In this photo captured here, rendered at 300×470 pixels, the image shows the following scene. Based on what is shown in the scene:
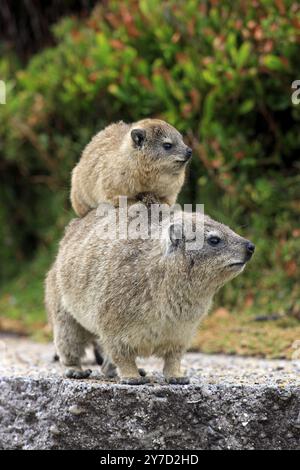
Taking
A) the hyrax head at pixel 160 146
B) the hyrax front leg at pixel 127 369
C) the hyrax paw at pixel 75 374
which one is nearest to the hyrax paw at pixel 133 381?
the hyrax front leg at pixel 127 369

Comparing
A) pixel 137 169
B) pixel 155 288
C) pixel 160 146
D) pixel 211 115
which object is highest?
pixel 211 115

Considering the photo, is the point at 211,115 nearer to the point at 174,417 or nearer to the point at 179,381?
the point at 179,381

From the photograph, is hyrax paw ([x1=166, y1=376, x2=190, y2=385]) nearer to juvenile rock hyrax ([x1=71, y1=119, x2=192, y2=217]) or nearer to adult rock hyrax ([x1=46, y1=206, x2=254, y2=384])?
adult rock hyrax ([x1=46, y1=206, x2=254, y2=384])

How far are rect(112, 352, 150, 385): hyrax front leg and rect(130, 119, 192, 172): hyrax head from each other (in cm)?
162

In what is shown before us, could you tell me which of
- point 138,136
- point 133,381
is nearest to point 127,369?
point 133,381

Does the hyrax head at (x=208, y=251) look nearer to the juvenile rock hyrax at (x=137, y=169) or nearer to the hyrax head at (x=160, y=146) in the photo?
the juvenile rock hyrax at (x=137, y=169)

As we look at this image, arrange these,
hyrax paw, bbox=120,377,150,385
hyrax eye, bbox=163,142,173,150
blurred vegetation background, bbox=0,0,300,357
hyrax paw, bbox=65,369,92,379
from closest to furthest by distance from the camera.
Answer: hyrax paw, bbox=120,377,150,385 < hyrax paw, bbox=65,369,92,379 < hyrax eye, bbox=163,142,173,150 < blurred vegetation background, bbox=0,0,300,357

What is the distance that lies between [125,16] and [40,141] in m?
2.25

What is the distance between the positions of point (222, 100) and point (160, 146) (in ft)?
12.3

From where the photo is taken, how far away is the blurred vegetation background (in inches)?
372

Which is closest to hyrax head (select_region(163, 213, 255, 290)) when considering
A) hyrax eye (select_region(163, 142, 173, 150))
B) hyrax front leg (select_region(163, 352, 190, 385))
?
Result: hyrax front leg (select_region(163, 352, 190, 385))

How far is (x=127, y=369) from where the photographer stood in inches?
217

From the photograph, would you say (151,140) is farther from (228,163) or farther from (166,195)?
(228,163)

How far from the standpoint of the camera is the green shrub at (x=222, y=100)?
9609mm
